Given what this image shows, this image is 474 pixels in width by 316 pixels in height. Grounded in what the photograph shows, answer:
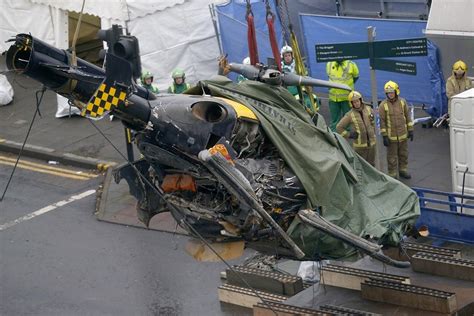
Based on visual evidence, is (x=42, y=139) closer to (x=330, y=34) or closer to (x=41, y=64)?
(x=330, y=34)

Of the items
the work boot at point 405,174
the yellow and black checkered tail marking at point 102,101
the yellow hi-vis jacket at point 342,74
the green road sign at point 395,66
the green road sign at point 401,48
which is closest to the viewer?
the yellow and black checkered tail marking at point 102,101

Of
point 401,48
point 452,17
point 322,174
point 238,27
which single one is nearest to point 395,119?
point 452,17

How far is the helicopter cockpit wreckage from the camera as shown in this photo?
959 cm

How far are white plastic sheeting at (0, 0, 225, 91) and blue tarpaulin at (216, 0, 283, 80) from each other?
1.94 ft

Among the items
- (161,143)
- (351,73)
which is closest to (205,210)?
(161,143)

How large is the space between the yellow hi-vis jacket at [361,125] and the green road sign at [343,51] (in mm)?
1803

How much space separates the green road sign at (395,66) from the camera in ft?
46.3

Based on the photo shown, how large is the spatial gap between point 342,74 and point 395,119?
2.02 m

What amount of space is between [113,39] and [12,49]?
91cm

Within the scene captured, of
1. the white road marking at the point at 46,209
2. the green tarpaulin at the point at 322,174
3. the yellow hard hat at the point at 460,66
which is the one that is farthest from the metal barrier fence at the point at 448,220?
the white road marking at the point at 46,209

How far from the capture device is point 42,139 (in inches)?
797

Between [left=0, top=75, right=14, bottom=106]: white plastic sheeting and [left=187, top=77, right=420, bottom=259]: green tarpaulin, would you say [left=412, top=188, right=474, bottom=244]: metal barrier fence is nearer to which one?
[left=187, top=77, right=420, bottom=259]: green tarpaulin

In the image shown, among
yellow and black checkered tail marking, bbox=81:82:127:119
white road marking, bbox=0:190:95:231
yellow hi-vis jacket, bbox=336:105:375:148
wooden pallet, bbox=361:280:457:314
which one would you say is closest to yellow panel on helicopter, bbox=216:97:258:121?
yellow and black checkered tail marking, bbox=81:82:127:119

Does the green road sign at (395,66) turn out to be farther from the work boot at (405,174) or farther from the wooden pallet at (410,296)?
the wooden pallet at (410,296)
